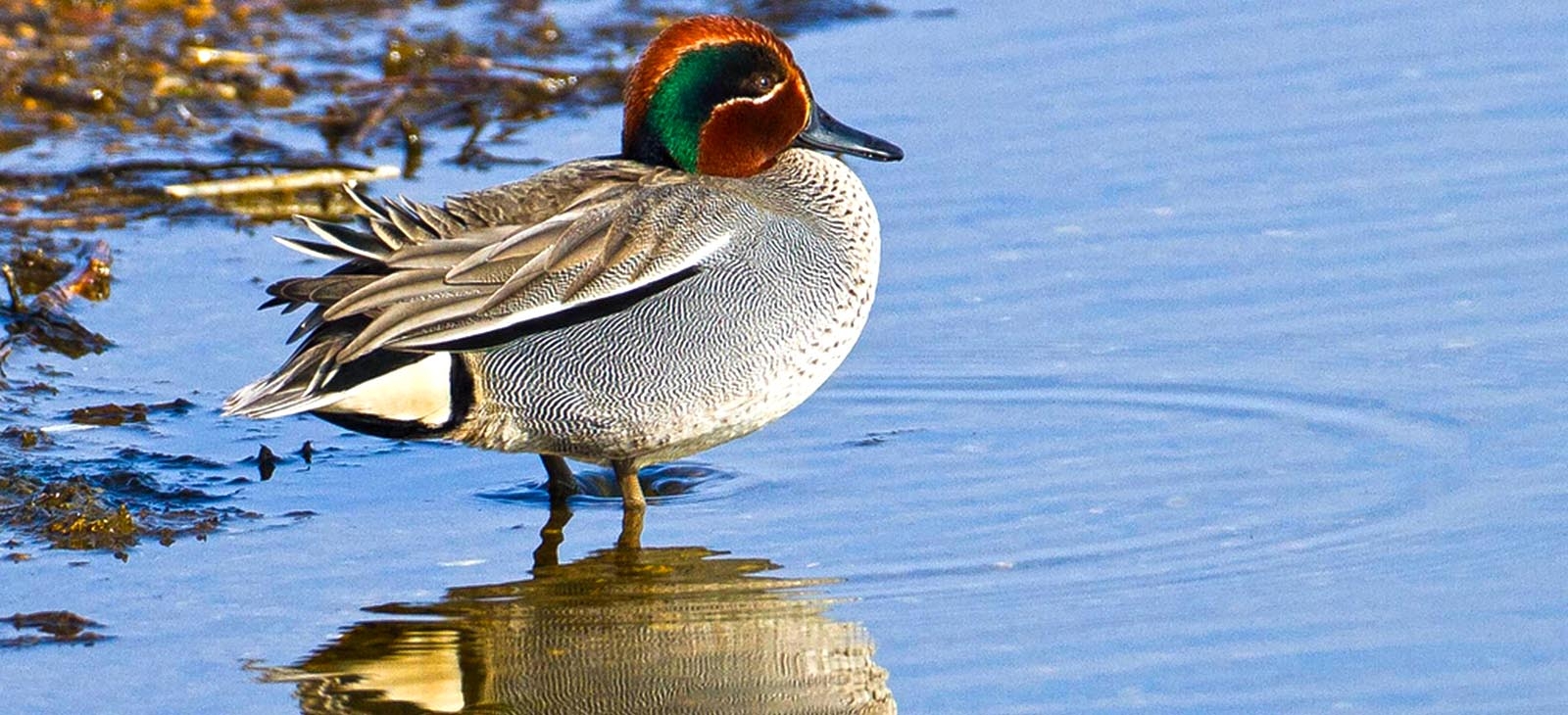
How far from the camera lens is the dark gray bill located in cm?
655

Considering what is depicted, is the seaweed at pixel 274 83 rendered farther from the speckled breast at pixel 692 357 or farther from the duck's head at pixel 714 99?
the speckled breast at pixel 692 357

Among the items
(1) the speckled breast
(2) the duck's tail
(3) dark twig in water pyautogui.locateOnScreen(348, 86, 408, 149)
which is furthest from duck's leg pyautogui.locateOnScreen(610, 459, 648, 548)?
(3) dark twig in water pyautogui.locateOnScreen(348, 86, 408, 149)

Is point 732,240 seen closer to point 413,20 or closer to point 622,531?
point 622,531

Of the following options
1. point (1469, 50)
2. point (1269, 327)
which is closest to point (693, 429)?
point (1269, 327)

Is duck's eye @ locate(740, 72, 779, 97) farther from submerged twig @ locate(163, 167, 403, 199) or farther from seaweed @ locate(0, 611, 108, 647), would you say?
submerged twig @ locate(163, 167, 403, 199)

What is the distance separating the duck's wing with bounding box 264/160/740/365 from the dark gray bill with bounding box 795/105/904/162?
532 mm

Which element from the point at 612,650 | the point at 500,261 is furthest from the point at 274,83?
the point at 612,650

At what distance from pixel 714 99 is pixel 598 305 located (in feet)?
2.29

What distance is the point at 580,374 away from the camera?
5.99 m

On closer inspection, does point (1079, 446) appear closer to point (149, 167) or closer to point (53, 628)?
point (53, 628)

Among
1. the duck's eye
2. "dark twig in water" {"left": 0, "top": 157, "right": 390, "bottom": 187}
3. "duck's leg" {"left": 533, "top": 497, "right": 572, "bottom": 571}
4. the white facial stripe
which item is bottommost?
"duck's leg" {"left": 533, "top": 497, "right": 572, "bottom": 571}

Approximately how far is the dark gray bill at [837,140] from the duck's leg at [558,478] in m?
1.04

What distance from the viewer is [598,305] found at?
19.4 ft

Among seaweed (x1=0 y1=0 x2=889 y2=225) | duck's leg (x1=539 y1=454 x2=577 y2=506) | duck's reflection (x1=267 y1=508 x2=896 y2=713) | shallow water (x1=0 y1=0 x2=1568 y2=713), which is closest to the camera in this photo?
duck's reflection (x1=267 y1=508 x2=896 y2=713)
